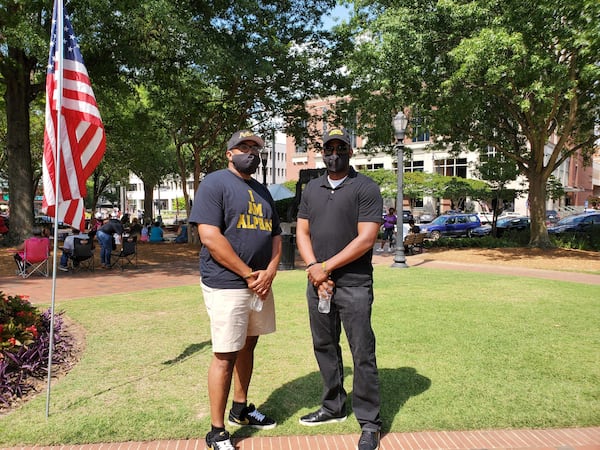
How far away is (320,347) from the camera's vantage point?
342cm

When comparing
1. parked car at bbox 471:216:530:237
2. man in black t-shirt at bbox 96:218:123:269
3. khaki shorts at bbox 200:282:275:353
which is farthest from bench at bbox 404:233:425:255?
khaki shorts at bbox 200:282:275:353

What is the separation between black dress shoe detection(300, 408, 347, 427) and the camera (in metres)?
3.45

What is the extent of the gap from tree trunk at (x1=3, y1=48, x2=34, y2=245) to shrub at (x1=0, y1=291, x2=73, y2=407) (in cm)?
1112

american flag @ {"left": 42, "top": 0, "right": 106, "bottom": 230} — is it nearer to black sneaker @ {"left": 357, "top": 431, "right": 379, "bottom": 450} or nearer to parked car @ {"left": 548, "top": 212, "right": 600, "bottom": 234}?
black sneaker @ {"left": 357, "top": 431, "right": 379, "bottom": 450}

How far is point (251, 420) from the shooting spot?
345 cm

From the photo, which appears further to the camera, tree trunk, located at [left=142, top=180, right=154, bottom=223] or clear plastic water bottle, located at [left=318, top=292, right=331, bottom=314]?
tree trunk, located at [left=142, top=180, right=154, bottom=223]

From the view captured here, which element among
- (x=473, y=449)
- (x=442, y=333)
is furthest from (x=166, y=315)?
(x=473, y=449)

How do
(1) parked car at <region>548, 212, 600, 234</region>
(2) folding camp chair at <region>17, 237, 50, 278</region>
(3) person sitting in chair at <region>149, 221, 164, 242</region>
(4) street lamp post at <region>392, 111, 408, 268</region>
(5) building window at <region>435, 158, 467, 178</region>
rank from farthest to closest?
1. (5) building window at <region>435, 158, 467, 178</region>
2. (1) parked car at <region>548, 212, 600, 234</region>
3. (3) person sitting in chair at <region>149, 221, 164, 242</region>
4. (4) street lamp post at <region>392, 111, 408, 268</region>
5. (2) folding camp chair at <region>17, 237, 50, 278</region>

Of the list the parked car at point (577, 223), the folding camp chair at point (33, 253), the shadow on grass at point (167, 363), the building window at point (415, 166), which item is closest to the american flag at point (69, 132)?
the shadow on grass at point (167, 363)

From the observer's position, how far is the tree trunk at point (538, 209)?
717 inches

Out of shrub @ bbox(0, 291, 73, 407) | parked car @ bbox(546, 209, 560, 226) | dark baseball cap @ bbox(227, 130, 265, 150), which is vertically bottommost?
shrub @ bbox(0, 291, 73, 407)

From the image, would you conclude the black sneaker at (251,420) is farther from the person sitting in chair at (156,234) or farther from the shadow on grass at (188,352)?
the person sitting in chair at (156,234)

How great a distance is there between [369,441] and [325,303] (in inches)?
36.8

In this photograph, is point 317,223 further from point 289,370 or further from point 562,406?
point 562,406
